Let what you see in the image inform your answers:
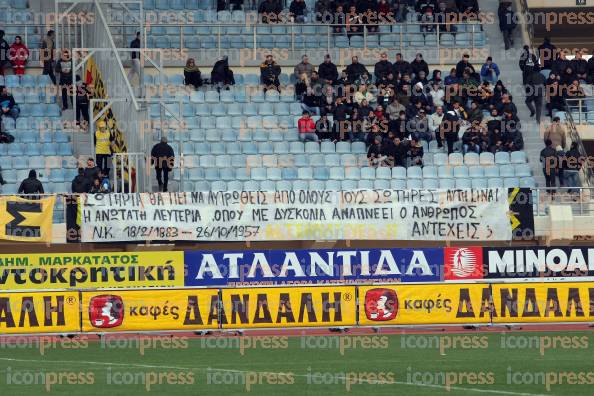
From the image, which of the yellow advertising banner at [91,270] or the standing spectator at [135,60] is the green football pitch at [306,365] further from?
the standing spectator at [135,60]

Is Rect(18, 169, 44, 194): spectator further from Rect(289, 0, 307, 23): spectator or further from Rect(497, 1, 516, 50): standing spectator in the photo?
Rect(497, 1, 516, 50): standing spectator

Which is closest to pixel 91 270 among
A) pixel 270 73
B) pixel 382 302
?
pixel 382 302

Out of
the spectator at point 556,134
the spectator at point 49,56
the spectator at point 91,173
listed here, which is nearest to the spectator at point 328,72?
the spectator at point 556,134

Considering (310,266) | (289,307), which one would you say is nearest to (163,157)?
(310,266)

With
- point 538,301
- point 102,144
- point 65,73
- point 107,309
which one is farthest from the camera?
point 65,73

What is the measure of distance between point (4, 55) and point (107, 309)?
11547 millimetres

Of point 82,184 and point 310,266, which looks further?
point 82,184

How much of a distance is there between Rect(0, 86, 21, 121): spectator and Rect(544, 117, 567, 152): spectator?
43.1ft

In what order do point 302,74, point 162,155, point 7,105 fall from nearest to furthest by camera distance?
point 162,155 < point 7,105 < point 302,74

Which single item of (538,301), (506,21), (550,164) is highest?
(506,21)

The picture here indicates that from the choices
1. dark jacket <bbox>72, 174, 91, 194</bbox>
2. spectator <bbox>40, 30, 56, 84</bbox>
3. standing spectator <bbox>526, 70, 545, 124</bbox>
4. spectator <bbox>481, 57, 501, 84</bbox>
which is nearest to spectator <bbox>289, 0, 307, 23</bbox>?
spectator <bbox>481, 57, 501, 84</bbox>

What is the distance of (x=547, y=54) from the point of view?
3825cm

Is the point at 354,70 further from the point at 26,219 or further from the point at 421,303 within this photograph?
the point at 421,303

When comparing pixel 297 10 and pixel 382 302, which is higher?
pixel 297 10
